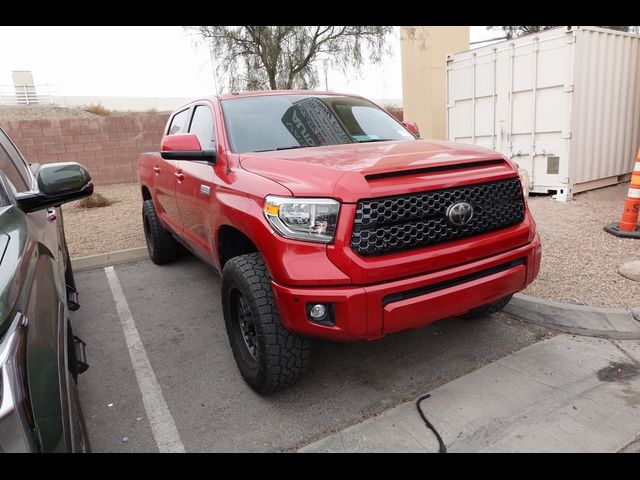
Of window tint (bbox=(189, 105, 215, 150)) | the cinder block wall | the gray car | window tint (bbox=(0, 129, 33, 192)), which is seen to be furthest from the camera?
the cinder block wall

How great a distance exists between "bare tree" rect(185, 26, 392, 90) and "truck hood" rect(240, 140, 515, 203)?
1231 cm

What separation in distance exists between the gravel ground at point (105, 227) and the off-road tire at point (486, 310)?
474 cm

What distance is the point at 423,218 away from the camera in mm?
2482

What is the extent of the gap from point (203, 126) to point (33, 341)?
2.82 m

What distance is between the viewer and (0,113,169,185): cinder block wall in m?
12.4

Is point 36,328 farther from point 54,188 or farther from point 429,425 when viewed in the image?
point 429,425

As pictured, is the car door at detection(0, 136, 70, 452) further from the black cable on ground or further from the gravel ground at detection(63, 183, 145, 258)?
the gravel ground at detection(63, 183, 145, 258)

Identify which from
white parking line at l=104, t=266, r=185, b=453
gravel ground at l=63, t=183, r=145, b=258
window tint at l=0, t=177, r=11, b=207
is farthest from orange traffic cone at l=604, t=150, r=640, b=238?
gravel ground at l=63, t=183, r=145, b=258

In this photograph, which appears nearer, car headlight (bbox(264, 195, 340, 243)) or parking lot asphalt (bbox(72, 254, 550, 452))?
car headlight (bbox(264, 195, 340, 243))

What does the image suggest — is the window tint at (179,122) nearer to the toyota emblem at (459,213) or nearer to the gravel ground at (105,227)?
the gravel ground at (105,227)

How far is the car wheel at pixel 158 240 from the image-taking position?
542cm

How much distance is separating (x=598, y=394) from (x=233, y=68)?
47.0ft

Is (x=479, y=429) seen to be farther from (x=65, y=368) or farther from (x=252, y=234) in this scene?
(x=65, y=368)

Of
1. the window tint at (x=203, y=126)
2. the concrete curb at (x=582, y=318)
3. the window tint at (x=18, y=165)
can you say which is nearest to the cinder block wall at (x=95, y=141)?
the window tint at (x=203, y=126)
